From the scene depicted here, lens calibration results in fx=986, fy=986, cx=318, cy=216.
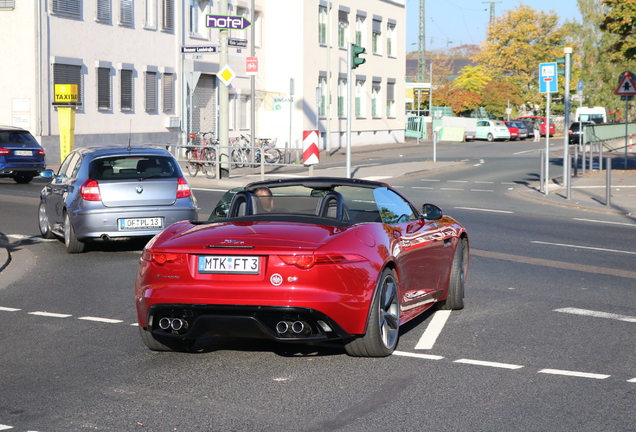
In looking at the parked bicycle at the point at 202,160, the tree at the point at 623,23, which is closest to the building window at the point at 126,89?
the parked bicycle at the point at 202,160

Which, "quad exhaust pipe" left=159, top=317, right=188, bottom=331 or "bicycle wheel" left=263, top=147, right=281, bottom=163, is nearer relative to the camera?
"quad exhaust pipe" left=159, top=317, right=188, bottom=331

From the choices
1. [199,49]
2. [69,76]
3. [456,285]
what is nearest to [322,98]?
[69,76]

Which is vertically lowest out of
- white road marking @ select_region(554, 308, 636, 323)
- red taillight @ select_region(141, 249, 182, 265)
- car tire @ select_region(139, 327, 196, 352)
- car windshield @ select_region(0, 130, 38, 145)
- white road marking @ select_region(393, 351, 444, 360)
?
white road marking @ select_region(554, 308, 636, 323)

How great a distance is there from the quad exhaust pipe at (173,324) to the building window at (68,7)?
30.3m

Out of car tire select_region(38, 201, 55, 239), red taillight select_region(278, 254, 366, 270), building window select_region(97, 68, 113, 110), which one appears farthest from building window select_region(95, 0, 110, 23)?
red taillight select_region(278, 254, 366, 270)

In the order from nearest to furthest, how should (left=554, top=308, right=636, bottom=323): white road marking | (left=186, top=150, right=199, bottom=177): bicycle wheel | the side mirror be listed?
1. the side mirror
2. (left=554, top=308, right=636, bottom=323): white road marking
3. (left=186, top=150, right=199, bottom=177): bicycle wheel

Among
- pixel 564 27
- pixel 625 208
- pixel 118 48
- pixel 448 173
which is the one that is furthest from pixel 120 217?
pixel 564 27

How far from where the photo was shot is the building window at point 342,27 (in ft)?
180

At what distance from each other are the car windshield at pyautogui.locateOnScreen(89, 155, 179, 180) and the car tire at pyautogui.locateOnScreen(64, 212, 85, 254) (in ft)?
2.39

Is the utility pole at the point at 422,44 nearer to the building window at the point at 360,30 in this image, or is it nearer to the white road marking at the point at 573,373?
the building window at the point at 360,30

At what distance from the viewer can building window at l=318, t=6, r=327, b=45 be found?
52.1 metres

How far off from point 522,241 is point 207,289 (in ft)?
30.2

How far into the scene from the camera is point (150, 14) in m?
40.3

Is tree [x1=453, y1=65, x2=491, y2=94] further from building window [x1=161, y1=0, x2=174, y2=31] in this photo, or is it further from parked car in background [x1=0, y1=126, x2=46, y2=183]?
parked car in background [x1=0, y1=126, x2=46, y2=183]
